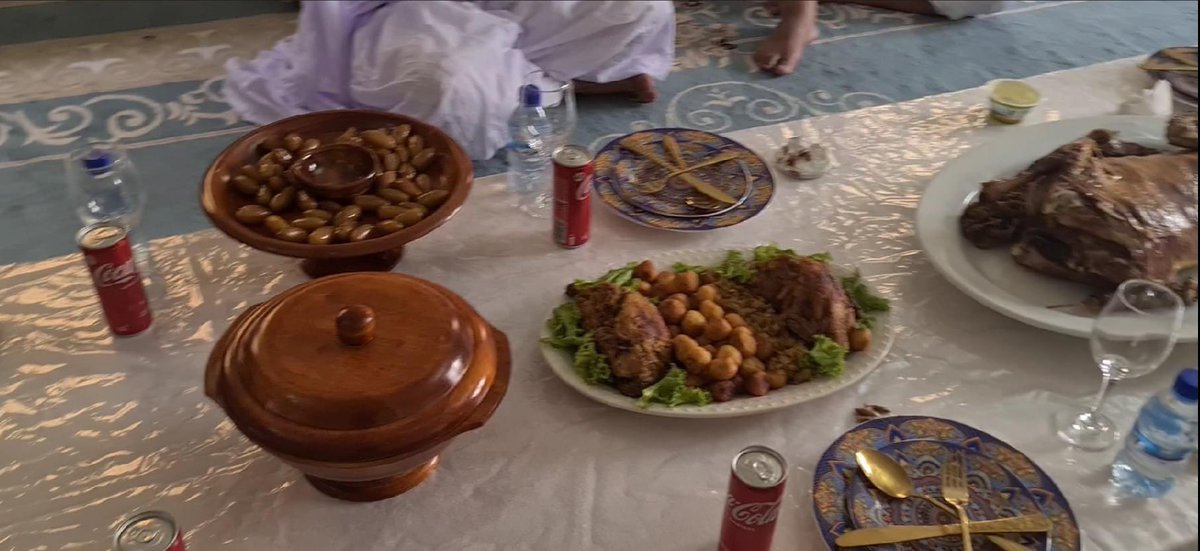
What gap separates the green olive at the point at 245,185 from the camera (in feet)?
3.57

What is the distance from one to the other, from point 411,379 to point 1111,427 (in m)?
0.72

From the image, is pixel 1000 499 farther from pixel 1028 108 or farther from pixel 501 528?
pixel 1028 108

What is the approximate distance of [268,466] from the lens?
90 cm

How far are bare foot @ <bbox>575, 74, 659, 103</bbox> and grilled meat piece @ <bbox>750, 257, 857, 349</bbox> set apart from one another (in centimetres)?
83

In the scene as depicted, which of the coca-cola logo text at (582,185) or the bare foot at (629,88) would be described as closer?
the coca-cola logo text at (582,185)

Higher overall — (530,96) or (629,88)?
(530,96)

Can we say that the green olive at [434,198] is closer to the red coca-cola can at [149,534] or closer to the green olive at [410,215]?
the green olive at [410,215]

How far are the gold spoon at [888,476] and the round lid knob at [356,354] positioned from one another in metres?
0.39

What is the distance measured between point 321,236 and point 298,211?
9 cm

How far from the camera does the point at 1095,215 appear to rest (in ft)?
3.34

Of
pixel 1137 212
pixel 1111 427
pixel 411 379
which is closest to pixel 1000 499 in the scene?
pixel 1111 427

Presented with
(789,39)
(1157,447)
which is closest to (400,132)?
(1157,447)

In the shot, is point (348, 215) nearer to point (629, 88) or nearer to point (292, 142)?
point (292, 142)

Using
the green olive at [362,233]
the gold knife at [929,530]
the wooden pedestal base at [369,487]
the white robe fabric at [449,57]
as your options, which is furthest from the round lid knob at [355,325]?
the white robe fabric at [449,57]
